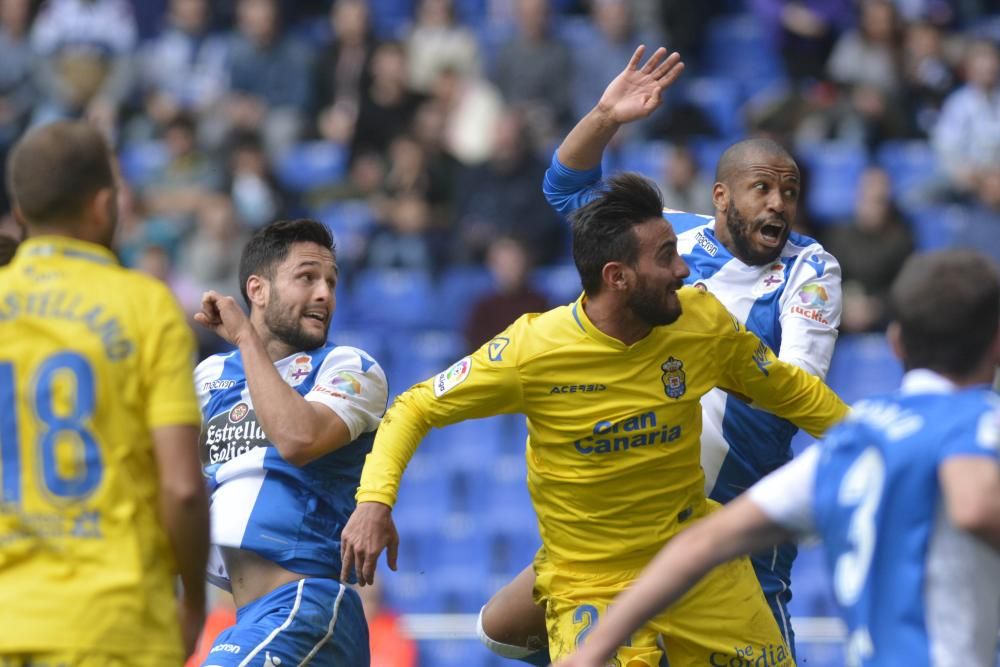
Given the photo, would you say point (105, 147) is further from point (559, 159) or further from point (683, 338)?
point (559, 159)

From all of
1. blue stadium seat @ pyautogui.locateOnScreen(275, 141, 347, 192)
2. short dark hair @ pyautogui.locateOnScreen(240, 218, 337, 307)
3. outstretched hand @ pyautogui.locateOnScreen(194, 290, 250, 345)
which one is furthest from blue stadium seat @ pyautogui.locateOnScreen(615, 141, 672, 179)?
outstretched hand @ pyautogui.locateOnScreen(194, 290, 250, 345)

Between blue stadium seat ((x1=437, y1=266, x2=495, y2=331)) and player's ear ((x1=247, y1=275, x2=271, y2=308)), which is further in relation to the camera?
blue stadium seat ((x1=437, y1=266, x2=495, y2=331))

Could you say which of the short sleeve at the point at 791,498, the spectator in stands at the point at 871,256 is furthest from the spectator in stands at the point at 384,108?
the short sleeve at the point at 791,498

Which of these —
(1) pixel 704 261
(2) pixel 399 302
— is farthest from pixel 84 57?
(1) pixel 704 261

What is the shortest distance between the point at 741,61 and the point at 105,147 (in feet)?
41.4

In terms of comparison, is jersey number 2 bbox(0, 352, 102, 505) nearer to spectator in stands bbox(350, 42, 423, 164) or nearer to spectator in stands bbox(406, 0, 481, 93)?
spectator in stands bbox(350, 42, 423, 164)

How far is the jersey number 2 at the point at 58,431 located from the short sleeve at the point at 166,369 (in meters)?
0.15

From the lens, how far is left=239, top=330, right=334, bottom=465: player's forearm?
5.59m

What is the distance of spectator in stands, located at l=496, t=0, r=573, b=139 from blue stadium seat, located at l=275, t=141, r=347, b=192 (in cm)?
180

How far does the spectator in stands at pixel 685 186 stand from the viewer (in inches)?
522

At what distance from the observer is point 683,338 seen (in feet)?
18.3

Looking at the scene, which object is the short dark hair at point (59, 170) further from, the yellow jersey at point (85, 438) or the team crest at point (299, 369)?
the team crest at point (299, 369)

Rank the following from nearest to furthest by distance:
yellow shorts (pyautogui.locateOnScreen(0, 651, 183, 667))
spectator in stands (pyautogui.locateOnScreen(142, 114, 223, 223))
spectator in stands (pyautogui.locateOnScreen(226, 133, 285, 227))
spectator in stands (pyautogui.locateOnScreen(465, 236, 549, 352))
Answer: yellow shorts (pyautogui.locateOnScreen(0, 651, 183, 667)) → spectator in stands (pyautogui.locateOnScreen(465, 236, 549, 352)) → spectator in stands (pyautogui.locateOnScreen(226, 133, 285, 227)) → spectator in stands (pyautogui.locateOnScreen(142, 114, 223, 223))

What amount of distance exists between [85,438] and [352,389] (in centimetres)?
189
